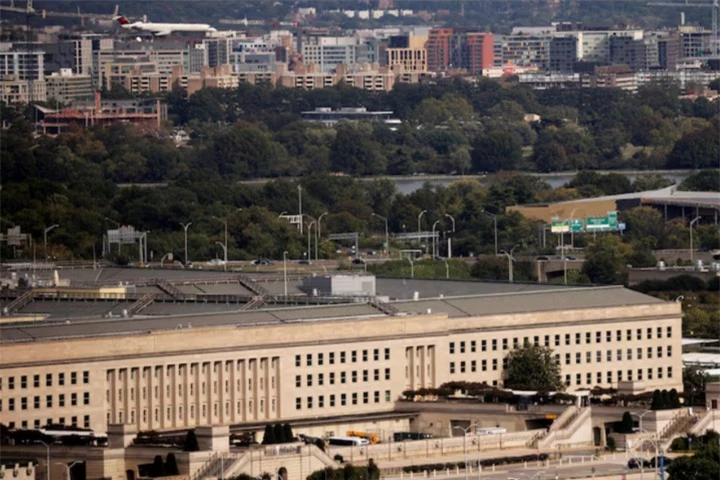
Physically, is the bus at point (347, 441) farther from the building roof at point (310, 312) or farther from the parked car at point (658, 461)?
the building roof at point (310, 312)

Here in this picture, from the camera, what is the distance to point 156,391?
194 ft

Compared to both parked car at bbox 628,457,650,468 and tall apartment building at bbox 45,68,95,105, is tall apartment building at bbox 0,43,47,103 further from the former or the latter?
parked car at bbox 628,457,650,468

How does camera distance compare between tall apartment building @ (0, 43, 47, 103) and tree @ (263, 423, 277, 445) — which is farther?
tall apartment building @ (0, 43, 47, 103)

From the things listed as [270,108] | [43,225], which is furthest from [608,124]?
[43,225]

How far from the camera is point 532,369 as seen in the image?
63406mm

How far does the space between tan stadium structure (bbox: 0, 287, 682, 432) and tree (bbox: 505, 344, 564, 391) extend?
0.31 metres

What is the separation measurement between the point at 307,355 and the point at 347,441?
17.8 ft

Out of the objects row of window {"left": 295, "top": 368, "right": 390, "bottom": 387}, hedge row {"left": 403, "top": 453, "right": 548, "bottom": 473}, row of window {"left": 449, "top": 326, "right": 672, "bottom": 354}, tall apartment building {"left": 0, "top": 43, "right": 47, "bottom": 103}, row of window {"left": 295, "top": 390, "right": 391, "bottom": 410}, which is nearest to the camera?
hedge row {"left": 403, "top": 453, "right": 548, "bottom": 473}

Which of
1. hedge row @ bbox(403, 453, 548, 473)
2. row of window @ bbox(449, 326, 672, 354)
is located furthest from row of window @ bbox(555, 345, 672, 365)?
hedge row @ bbox(403, 453, 548, 473)

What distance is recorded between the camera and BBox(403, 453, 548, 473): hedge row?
174 feet

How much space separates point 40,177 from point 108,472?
76964mm

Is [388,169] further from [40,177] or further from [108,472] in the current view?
[108,472]

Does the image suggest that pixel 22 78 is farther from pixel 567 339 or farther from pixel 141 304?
pixel 567 339

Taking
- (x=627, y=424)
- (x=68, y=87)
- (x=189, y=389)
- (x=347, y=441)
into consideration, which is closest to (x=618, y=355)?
(x=627, y=424)
